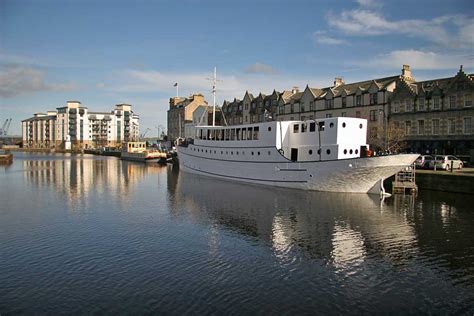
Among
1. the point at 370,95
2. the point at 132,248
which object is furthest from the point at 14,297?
the point at 370,95

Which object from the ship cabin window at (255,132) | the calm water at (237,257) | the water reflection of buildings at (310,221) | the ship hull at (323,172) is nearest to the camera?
the calm water at (237,257)

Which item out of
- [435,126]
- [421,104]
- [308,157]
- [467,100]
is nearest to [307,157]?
[308,157]

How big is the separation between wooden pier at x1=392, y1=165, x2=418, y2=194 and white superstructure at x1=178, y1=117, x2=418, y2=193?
218cm

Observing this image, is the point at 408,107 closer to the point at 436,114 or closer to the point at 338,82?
the point at 436,114

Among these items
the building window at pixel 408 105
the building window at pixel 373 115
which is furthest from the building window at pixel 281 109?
the building window at pixel 408 105

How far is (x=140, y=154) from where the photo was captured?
10288 cm

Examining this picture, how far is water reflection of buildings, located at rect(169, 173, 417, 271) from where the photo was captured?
19.4 meters

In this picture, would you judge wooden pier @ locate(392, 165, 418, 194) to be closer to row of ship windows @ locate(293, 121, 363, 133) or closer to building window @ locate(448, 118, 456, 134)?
row of ship windows @ locate(293, 121, 363, 133)

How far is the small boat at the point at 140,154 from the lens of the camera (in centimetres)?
9653

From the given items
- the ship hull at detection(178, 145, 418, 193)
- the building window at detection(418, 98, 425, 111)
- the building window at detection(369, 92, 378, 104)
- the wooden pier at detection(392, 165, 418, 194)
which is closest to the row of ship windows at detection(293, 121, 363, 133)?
the ship hull at detection(178, 145, 418, 193)

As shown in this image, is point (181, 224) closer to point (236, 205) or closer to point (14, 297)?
point (236, 205)

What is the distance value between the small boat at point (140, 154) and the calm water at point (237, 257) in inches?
2509

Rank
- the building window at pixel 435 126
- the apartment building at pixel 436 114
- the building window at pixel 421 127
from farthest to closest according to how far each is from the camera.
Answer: the building window at pixel 421 127 → the building window at pixel 435 126 → the apartment building at pixel 436 114

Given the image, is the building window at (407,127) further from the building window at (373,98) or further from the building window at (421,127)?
the building window at (373,98)
